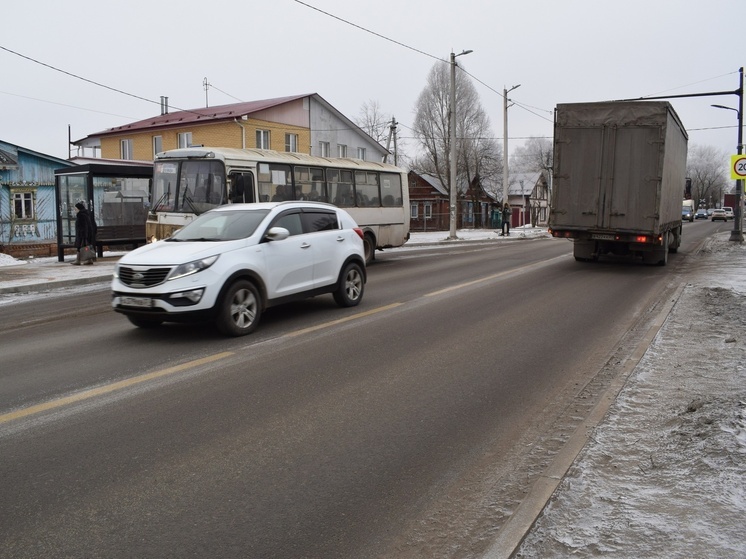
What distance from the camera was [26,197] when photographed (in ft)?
81.3

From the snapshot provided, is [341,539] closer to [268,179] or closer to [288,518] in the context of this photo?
[288,518]

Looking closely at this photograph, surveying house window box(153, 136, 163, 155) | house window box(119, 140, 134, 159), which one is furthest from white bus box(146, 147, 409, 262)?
house window box(119, 140, 134, 159)

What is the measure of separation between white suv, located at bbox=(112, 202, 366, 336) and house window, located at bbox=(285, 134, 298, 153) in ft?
94.9

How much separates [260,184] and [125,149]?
2986 centimetres

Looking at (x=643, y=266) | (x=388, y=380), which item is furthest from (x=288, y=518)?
(x=643, y=266)

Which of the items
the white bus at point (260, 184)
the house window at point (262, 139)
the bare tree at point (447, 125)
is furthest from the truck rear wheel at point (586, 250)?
the bare tree at point (447, 125)

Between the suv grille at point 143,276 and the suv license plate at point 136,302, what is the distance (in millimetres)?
162

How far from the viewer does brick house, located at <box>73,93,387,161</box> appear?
3634 centimetres

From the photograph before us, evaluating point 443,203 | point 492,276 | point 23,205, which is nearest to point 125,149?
point 23,205

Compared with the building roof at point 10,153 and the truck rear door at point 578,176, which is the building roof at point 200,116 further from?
the truck rear door at point 578,176

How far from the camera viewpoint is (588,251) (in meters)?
18.2

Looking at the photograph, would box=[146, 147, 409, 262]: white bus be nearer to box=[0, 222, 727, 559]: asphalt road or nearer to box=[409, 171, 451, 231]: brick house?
box=[0, 222, 727, 559]: asphalt road

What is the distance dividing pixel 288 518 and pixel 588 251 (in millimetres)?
16103

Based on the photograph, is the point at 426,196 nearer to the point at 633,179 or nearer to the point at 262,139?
the point at 262,139
